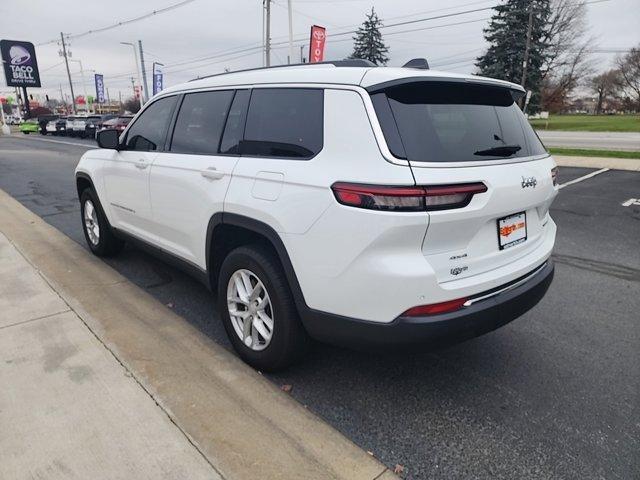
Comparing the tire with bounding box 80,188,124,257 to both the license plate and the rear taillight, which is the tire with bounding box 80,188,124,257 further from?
the license plate

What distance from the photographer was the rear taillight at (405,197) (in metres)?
2.06

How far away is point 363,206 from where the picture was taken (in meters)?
2.12

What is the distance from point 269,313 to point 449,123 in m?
1.50

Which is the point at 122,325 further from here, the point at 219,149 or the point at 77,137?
the point at 77,137

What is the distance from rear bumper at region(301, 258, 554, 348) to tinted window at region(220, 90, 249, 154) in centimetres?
122

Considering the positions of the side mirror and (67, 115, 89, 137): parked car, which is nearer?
the side mirror

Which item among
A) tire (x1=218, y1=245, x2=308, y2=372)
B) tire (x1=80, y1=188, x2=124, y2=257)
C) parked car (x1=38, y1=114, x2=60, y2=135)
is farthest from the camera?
parked car (x1=38, y1=114, x2=60, y2=135)

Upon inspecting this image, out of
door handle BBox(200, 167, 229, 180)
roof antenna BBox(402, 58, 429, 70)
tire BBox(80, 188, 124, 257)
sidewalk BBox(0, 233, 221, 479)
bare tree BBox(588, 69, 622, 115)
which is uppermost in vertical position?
bare tree BBox(588, 69, 622, 115)

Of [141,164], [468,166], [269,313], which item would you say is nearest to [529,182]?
[468,166]

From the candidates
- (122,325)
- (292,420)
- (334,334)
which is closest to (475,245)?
(334,334)

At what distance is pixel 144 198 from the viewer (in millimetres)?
3871

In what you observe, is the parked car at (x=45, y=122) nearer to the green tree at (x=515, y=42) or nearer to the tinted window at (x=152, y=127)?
the green tree at (x=515, y=42)

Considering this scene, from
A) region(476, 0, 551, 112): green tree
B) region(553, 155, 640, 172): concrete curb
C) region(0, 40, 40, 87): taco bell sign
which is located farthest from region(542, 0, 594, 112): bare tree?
region(0, 40, 40, 87): taco bell sign

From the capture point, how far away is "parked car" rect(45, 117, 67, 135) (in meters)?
34.1
